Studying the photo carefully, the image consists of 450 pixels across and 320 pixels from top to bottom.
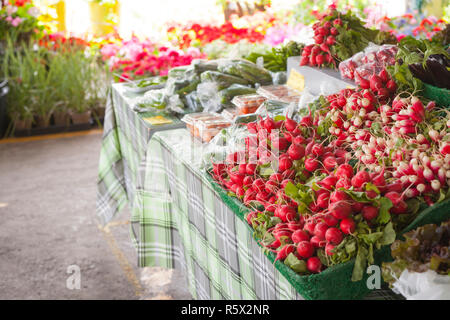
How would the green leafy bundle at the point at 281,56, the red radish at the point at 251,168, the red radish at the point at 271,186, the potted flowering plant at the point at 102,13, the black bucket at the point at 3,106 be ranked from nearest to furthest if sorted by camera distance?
the red radish at the point at 271,186 < the red radish at the point at 251,168 < the green leafy bundle at the point at 281,56 < the black bucket at the point at 3,106 < the potted flowering plant at the point at 102,13

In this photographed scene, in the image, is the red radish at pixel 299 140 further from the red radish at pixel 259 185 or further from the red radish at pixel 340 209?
the red radish at pixel 340 209

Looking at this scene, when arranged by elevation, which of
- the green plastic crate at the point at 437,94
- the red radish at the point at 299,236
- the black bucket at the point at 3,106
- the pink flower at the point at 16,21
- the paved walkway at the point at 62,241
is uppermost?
the green plastic crate at the point at 437,94

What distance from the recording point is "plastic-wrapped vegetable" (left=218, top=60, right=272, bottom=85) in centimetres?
280

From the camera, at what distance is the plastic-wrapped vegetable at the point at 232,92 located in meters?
2.54

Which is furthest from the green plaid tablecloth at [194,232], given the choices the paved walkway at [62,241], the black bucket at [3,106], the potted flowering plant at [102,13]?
the potted flowering plant at [102,13]

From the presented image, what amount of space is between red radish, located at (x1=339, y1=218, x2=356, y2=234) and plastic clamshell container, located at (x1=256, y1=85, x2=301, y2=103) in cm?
115

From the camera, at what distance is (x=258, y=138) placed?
1706 millimetres

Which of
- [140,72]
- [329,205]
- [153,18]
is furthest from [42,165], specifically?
[153,18]

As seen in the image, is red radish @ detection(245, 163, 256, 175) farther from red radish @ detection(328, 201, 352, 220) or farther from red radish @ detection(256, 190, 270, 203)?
red radish @ detection(328, 201, 352, 220)

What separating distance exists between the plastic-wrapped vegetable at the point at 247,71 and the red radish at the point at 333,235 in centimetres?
172

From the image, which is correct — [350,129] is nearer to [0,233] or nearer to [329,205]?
[329,205]

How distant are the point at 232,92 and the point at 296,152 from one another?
3.55ft

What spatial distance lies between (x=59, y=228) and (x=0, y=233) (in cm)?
36

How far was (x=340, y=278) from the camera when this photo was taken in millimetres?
1188
